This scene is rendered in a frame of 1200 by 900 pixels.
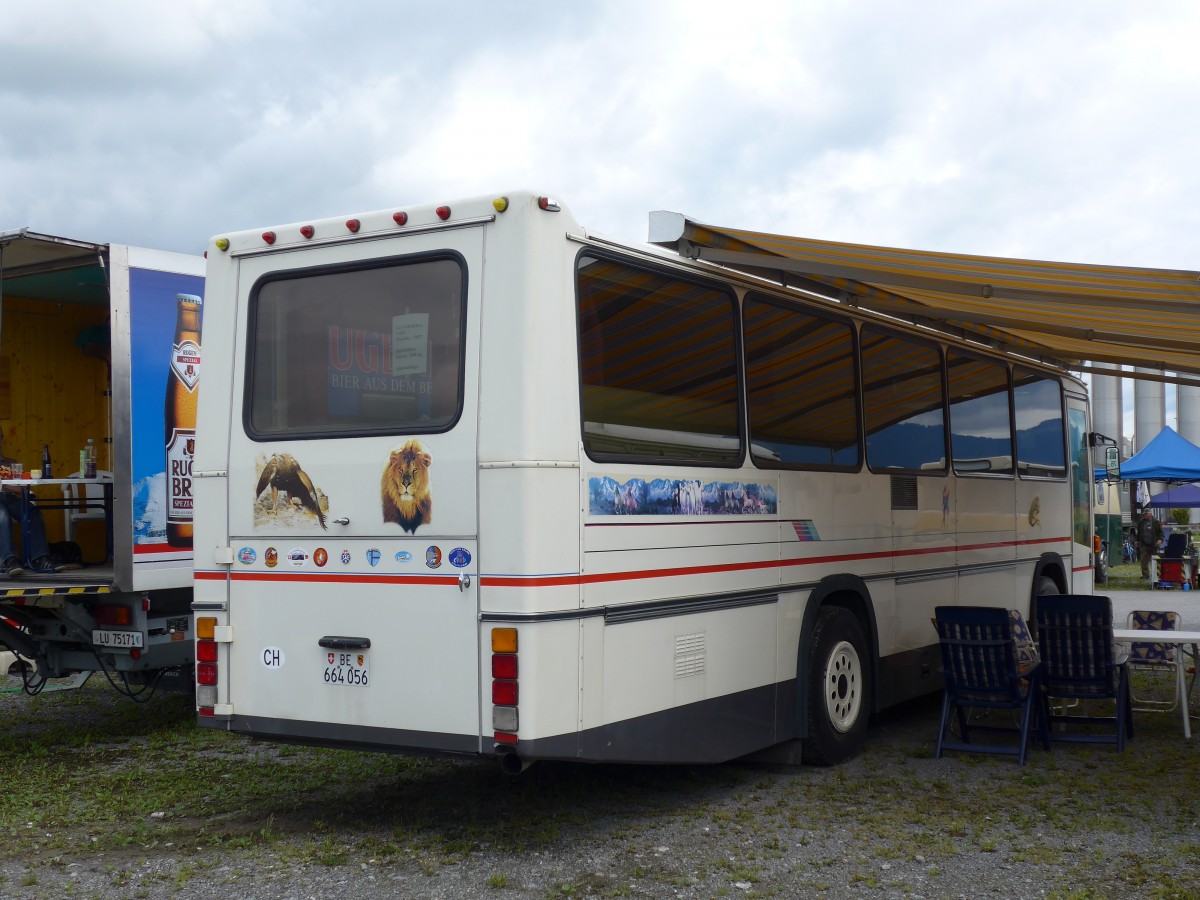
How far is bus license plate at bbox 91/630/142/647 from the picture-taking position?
7785mm

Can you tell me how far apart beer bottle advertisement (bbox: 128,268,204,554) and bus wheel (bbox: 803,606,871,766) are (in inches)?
156

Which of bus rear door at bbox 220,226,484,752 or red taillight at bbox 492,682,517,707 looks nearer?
red taillight at bbox 492,682,517,707

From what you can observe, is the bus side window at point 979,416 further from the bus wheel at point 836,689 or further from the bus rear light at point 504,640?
the bus rear light at point 504,640

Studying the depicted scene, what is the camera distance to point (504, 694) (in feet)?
17.1

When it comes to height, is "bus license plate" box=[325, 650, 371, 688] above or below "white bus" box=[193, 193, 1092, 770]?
below

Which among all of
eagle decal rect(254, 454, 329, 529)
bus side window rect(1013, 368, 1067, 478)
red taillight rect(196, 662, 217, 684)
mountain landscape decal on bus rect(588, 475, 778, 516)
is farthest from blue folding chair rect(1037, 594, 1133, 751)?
red taillight rect(196, 662, 217, 684)

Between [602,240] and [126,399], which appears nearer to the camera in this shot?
[602,240]

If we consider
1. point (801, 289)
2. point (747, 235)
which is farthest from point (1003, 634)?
point (747, 235)

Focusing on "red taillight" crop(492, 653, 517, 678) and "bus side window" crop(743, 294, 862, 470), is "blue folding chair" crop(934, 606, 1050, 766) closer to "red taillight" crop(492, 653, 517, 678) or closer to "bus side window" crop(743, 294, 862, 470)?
"bus side window" crop(743, 294, 862, 470)

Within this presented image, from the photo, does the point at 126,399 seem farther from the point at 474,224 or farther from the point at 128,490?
the point at 474,224

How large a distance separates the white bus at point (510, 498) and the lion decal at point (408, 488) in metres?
0.01

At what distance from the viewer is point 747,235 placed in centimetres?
630

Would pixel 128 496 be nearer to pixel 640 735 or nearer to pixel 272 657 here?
pixel 272 657

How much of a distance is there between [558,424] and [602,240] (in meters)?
0.94
